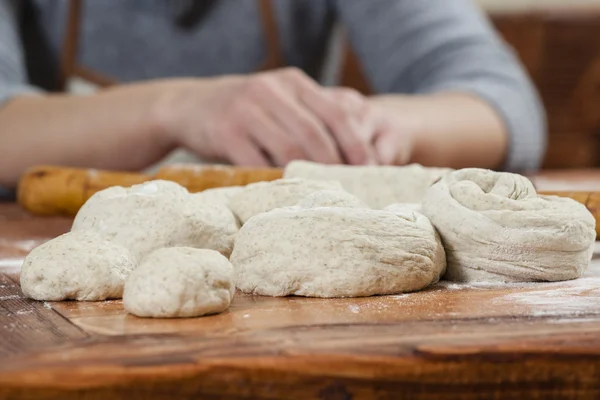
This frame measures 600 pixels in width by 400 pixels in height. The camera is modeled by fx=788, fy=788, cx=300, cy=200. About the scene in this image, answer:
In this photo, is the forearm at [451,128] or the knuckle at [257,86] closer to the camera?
the knuckle at [257,86]

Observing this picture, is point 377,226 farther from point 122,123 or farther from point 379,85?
point 379,85

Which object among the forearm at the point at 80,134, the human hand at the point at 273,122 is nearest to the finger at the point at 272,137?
the human hand at the point at 273,122

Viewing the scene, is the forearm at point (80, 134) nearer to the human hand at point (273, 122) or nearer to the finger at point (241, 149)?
the human hand at point (273, 122)

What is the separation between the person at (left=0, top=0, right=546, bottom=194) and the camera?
1519 mm

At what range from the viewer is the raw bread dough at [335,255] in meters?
0.72

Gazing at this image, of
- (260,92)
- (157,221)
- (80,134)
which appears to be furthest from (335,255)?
(80,134)

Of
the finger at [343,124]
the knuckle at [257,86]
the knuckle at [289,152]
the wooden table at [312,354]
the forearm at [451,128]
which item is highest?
the wooden table at [312,354]

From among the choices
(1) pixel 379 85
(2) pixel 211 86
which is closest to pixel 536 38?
(1) pixel 379 85

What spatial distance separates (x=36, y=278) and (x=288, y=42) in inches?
62.6

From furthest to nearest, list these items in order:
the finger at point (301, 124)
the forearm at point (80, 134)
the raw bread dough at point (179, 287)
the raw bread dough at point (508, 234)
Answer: the forearm at point (80, 134) < the finger at point (301, 124) < the raw bread dough at point (508, 234) < the raw bread dough at point (179, 287)

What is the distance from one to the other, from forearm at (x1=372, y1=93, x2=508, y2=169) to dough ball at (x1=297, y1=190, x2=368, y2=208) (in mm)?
888

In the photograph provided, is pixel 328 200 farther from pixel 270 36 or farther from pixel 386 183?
pixel 270 36

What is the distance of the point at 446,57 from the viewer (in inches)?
83.5

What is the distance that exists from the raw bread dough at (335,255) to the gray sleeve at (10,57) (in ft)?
4.10
